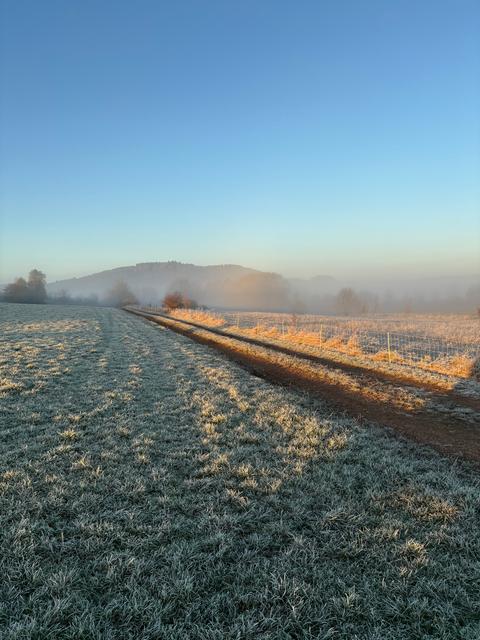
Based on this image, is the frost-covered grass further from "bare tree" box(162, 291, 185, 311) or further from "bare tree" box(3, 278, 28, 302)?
"bare tree" box(3, 278, 28, 302)

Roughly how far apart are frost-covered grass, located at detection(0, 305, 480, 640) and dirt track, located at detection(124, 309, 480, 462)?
1.26 m

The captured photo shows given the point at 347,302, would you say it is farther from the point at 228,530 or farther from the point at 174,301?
the point at 228,530

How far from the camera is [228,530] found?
4621 mm

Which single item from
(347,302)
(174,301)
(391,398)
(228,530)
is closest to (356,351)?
(391,398)

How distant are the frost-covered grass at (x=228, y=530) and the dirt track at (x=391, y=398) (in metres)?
1.26

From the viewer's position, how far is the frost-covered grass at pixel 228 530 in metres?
3.37

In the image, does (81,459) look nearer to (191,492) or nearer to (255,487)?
(191,492)

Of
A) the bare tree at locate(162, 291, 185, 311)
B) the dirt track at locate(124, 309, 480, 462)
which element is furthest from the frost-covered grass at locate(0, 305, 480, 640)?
the bare tree at locate(162, 291, 185, 311)

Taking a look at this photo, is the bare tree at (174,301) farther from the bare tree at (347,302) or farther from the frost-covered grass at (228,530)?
the frost-covered grass at (228,530)

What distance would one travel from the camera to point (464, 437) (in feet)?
28.3

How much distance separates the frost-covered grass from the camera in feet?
11.1

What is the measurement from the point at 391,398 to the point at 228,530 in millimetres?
9265

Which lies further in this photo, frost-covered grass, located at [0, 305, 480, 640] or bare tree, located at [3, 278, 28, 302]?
bare tree, located at [3, 278, 28, 302]

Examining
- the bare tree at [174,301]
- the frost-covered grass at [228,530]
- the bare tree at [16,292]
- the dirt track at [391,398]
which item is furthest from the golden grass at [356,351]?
the bare tree at [16,292]
